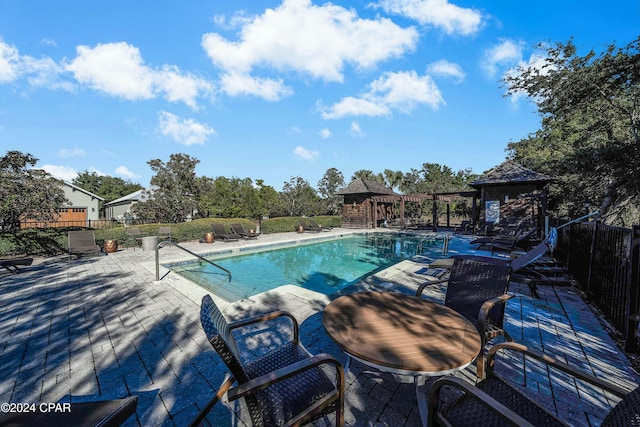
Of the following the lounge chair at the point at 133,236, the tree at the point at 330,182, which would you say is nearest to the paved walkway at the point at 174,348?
the lounge chair at the point at 133,236

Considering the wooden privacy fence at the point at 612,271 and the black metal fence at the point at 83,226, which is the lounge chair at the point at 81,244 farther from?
the wooden privacy fence at the point at 612,271

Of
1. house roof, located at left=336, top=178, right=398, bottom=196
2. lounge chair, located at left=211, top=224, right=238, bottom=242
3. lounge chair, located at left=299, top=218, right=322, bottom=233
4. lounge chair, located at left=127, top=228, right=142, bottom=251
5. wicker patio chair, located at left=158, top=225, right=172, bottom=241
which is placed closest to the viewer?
lounge chair, located at left=127, top=228, right=142, bottom=251

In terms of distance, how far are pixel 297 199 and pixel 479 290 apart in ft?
75.5

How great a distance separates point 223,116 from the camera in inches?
725

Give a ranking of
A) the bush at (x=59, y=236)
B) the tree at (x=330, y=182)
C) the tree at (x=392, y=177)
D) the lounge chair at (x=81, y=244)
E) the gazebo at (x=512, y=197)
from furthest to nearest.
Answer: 1. the tree at (x=330, y=182)
2. the tree at (x=392, y=177)
3. the gazebo at (x=512, y=197)
4. the bush at (x=59, y=236)
5. the lounge chair at (x=81, y=244)

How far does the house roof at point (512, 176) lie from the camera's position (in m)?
14.2

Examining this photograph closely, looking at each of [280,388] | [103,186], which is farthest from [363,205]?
[103,186]

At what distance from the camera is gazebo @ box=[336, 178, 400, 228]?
21.4 metres

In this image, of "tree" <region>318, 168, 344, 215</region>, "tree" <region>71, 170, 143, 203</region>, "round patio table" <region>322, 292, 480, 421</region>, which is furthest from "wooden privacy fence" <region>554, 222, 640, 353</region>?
"tree" <region>71, 170, 143, 203</region>

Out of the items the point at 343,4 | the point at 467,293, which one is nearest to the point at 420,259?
the point at 467,293

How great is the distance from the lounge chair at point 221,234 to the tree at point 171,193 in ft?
17.4

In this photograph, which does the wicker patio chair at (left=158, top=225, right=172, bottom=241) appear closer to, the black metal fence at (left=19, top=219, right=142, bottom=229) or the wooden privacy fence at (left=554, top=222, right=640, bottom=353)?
the black metal fence at (left=19, top=219, right=142, bottom=229)

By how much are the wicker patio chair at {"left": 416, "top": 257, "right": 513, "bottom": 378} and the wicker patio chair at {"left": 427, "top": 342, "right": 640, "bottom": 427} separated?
3.35 ft

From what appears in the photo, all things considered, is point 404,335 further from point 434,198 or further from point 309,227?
point 434,198
